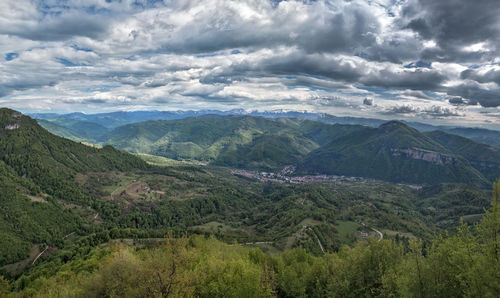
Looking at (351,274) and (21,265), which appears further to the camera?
(21,265)

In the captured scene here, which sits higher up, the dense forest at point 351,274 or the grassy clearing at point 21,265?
the dense forest at point 351,274

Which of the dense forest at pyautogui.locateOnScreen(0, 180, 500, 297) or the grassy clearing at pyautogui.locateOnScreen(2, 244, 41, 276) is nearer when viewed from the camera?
the dense forest at pyautogui.locateOnScreen(0, 180, 500, 297)

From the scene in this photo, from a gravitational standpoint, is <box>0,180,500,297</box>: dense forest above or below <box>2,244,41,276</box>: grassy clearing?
above

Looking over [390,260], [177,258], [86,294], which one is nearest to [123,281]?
[86,294]

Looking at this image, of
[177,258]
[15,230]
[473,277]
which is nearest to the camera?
[473,277]

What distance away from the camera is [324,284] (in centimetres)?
6166

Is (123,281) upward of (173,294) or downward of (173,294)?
downward

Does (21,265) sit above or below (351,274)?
below

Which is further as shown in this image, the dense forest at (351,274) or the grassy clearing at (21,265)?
the grassy clearing at (21,265)

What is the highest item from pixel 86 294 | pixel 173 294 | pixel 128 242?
pixel 173 294

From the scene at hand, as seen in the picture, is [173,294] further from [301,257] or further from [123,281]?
[301,257]

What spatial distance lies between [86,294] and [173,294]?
78.0 ft

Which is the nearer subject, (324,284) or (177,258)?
(177,258)

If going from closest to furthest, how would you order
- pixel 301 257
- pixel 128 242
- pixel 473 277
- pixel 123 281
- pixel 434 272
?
pixel 473 277 < pixel 434 272 < pixel 123 281 < pixel 301 257 < pixel 128 242
